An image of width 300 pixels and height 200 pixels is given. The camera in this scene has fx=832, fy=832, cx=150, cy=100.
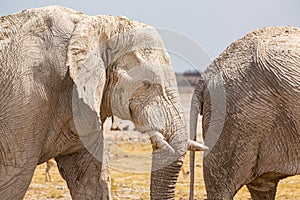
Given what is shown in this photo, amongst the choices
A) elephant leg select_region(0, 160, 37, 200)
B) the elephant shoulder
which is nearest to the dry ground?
elephant leg select_region(0, 160, 37, 200)

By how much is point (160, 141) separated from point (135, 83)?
17.2 inches

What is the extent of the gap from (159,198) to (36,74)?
1.14m

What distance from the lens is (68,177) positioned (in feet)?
19.8

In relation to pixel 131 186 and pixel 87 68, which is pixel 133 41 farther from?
pixel 131 186

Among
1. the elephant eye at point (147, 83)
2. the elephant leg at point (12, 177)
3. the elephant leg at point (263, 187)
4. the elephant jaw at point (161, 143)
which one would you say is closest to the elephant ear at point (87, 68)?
the elephant eye at point (147, 83)

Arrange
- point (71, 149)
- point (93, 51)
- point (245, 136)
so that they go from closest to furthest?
1. point (93, 51)
2. point (71, 149)
3. point (245, 136)

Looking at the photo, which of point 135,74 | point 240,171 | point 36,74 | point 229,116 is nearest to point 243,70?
point 229,116

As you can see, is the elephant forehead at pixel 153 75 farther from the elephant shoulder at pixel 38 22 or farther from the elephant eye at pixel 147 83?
the elephant shoulder at pixel 38 22

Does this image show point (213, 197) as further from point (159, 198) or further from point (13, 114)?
point (13, 114)

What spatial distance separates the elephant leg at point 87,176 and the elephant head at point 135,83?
446mm

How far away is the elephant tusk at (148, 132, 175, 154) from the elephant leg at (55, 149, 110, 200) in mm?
735

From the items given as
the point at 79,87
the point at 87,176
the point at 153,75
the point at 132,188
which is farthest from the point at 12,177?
the point at 132,188

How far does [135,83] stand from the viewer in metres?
5.40

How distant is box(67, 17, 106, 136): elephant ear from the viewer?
17.3ft
